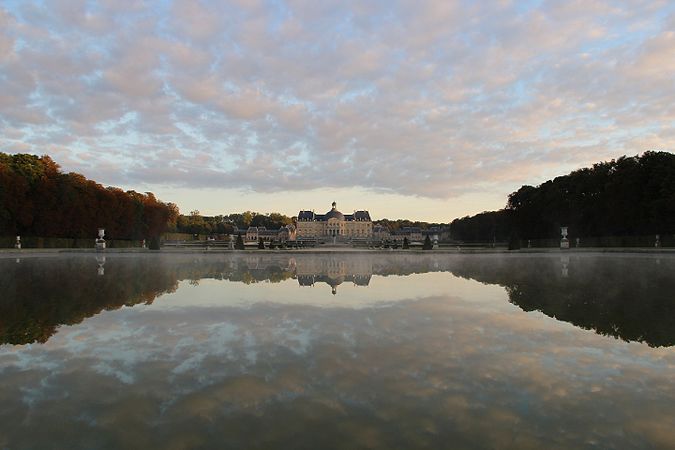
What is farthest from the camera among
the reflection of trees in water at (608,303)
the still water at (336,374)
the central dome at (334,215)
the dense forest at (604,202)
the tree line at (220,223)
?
the central dome at (334,215)

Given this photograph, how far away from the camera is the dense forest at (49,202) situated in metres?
47.1

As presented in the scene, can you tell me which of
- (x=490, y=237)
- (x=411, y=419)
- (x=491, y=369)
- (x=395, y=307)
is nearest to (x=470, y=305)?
(x=395, y=307)

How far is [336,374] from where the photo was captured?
5.36 metres

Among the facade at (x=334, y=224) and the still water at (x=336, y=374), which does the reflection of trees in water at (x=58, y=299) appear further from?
the facade at (x=334, y=224)

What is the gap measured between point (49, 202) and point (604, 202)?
59.8m

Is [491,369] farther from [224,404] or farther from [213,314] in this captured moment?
[213,314]

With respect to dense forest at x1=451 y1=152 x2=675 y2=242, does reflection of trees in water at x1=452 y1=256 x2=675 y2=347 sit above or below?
below

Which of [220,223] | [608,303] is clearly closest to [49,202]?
[608,303]

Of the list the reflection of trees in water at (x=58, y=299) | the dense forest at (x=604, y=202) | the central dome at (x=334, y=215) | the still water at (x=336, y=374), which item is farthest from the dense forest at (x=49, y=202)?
the central dome at (x=334, y=215)

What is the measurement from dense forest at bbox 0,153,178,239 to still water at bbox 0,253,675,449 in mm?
43896

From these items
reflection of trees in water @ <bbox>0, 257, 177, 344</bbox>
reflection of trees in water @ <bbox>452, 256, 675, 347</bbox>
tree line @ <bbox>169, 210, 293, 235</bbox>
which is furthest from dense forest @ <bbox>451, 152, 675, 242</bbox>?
tree line @ <bbox>169, 210, 293, 235</bbox>

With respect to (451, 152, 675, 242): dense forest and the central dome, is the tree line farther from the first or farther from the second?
(451, 152, 675, 242): dense forest

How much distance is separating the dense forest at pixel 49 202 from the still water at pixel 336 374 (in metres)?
43.9

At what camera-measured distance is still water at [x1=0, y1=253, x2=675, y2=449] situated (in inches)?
152
